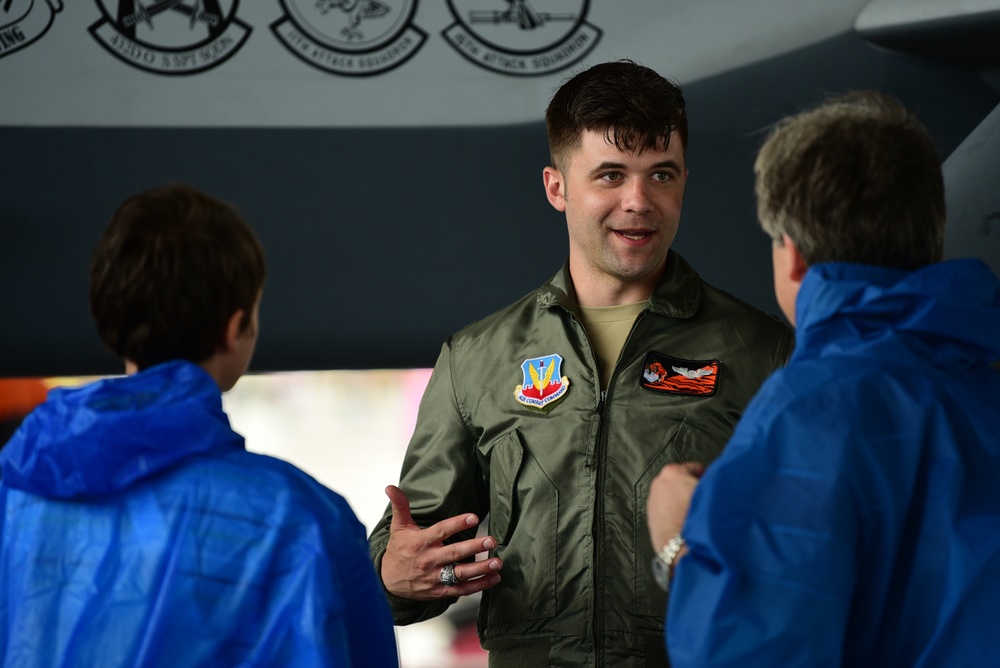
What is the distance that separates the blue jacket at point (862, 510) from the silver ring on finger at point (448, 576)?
55 cm

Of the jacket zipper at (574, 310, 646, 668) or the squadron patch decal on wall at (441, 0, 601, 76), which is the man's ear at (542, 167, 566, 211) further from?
the squadron patch decal on wall at (441, 0, 601, 76)

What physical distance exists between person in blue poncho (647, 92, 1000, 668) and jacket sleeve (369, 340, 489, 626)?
61 cm

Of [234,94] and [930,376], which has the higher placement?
[234,94]

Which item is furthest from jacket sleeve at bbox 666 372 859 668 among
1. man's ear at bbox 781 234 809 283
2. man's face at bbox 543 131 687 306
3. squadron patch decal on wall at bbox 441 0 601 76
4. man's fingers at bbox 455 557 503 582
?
squadron patch decal on wall at bbox 441 0 601 76

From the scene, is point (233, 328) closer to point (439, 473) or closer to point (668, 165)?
point (439, 473)

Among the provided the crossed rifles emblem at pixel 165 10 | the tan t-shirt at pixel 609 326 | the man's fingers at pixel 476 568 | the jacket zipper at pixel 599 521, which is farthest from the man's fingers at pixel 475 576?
the crossed rifles emblem at pixel 165 10

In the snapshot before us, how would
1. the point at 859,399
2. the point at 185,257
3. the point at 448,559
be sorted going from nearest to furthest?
the point at 859,399 < the point at 185,257 < the point at 448,559

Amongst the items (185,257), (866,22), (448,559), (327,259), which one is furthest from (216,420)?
(866,22)

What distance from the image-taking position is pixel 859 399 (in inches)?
32.1

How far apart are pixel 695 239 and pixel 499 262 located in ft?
1.25

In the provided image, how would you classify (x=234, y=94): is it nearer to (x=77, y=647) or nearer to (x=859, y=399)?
(x=77, y=647)

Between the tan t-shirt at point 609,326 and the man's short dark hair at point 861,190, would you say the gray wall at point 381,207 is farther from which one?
the man's short dark hair at point 861,190

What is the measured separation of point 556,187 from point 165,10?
2.72 feet

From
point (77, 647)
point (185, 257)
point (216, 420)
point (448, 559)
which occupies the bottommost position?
point (448, 559)
